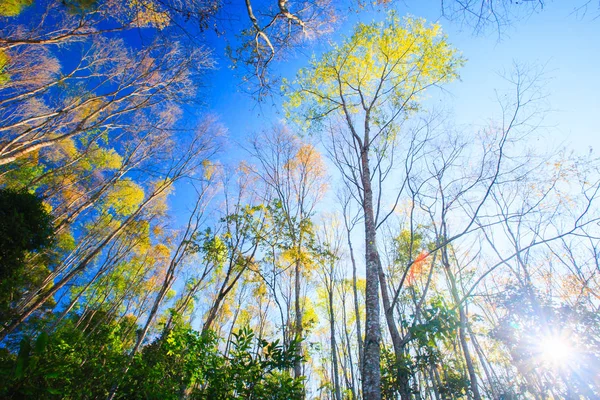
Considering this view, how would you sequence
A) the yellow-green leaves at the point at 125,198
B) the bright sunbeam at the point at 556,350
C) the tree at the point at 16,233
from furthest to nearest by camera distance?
the yellow-green leaves at the point at 125,198, the bright sunbeam at the point at 556,350, the tree at the point at 16,233

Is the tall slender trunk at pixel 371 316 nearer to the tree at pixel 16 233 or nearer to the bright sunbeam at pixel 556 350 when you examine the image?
the tree at pixel 16 233

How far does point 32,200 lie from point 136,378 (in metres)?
5.94

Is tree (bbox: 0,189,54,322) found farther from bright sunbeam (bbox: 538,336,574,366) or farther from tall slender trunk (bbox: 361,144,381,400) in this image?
bright sunbeam (bbox: 538,336,574,366)

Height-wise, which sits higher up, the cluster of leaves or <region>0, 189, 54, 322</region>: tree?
<region>0, 189, 54, 322</region>: tree

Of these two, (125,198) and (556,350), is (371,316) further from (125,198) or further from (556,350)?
(125,198)

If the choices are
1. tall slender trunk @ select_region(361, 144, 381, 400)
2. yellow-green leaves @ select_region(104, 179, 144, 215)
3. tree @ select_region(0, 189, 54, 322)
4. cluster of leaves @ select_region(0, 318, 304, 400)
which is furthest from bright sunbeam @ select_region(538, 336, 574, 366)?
yellow-green leaves @ select_region(104, 179, 144, 215)

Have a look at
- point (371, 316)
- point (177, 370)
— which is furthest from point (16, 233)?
point (371, 316)

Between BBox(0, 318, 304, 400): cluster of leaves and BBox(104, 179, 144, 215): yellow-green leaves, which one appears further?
BBox(104, 179, 144, 215): yellow-green leaves

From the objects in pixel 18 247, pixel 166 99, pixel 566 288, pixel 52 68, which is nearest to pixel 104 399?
pixel 18 247

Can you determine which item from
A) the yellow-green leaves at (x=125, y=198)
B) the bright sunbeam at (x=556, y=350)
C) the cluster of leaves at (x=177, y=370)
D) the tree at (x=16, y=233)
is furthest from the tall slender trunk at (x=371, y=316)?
the yellow-green leaves at (x=125, y=198)

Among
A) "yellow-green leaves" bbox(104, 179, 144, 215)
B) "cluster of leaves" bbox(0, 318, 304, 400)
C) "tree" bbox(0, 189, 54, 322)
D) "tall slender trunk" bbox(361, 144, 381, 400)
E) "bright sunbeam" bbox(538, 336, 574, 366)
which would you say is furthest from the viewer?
"yellow-green leaves" bbox(104, 179, 144, 215)

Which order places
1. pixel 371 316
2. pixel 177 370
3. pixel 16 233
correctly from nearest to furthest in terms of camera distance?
pixel 371 316, pixel 177 370, pixel 16 233

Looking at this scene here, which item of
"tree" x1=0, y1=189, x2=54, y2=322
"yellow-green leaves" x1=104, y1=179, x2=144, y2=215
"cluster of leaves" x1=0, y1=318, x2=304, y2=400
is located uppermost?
"yellow-green leaves" x1=104, y1=179, x2=144, y2=215

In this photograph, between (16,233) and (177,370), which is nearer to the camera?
(177,370)
